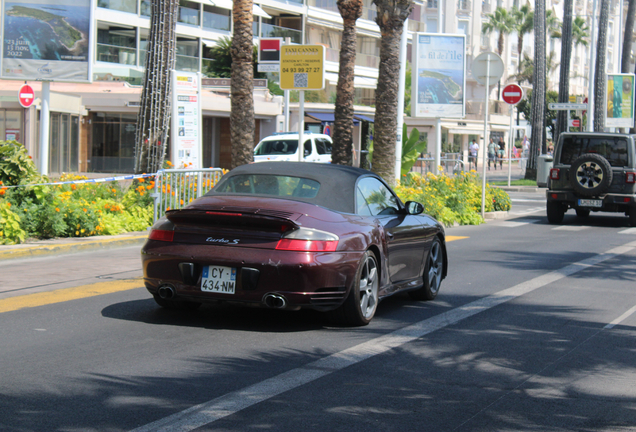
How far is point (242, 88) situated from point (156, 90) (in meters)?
1.84

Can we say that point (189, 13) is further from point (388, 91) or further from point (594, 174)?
point (594, 174)

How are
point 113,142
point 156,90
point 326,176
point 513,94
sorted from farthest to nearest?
point 113,142
point 513,94
point 156,90
point 326,176

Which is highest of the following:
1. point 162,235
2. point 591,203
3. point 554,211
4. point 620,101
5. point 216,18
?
point 216,18

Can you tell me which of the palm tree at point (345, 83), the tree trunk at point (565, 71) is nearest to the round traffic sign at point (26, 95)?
the palm tree at point (345, 83)

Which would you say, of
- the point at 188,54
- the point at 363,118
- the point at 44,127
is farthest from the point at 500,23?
the point at 44,127

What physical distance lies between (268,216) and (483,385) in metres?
2.16

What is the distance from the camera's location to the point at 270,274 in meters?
6.45

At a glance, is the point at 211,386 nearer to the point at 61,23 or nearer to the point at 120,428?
the point at 120,428

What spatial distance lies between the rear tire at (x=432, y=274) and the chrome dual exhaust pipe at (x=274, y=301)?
2464mm

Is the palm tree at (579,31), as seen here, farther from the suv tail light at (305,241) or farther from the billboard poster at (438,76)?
the suv tail light at (305,241)

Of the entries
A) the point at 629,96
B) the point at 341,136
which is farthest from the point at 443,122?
the point at 341,136

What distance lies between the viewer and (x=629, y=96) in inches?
1761

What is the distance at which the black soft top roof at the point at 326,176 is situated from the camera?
7203 mm

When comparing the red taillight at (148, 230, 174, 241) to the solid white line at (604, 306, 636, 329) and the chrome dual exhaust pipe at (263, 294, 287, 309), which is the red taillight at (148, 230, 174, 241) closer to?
the chrome dual exhaust pipe at (263, 294, 287, 309)
